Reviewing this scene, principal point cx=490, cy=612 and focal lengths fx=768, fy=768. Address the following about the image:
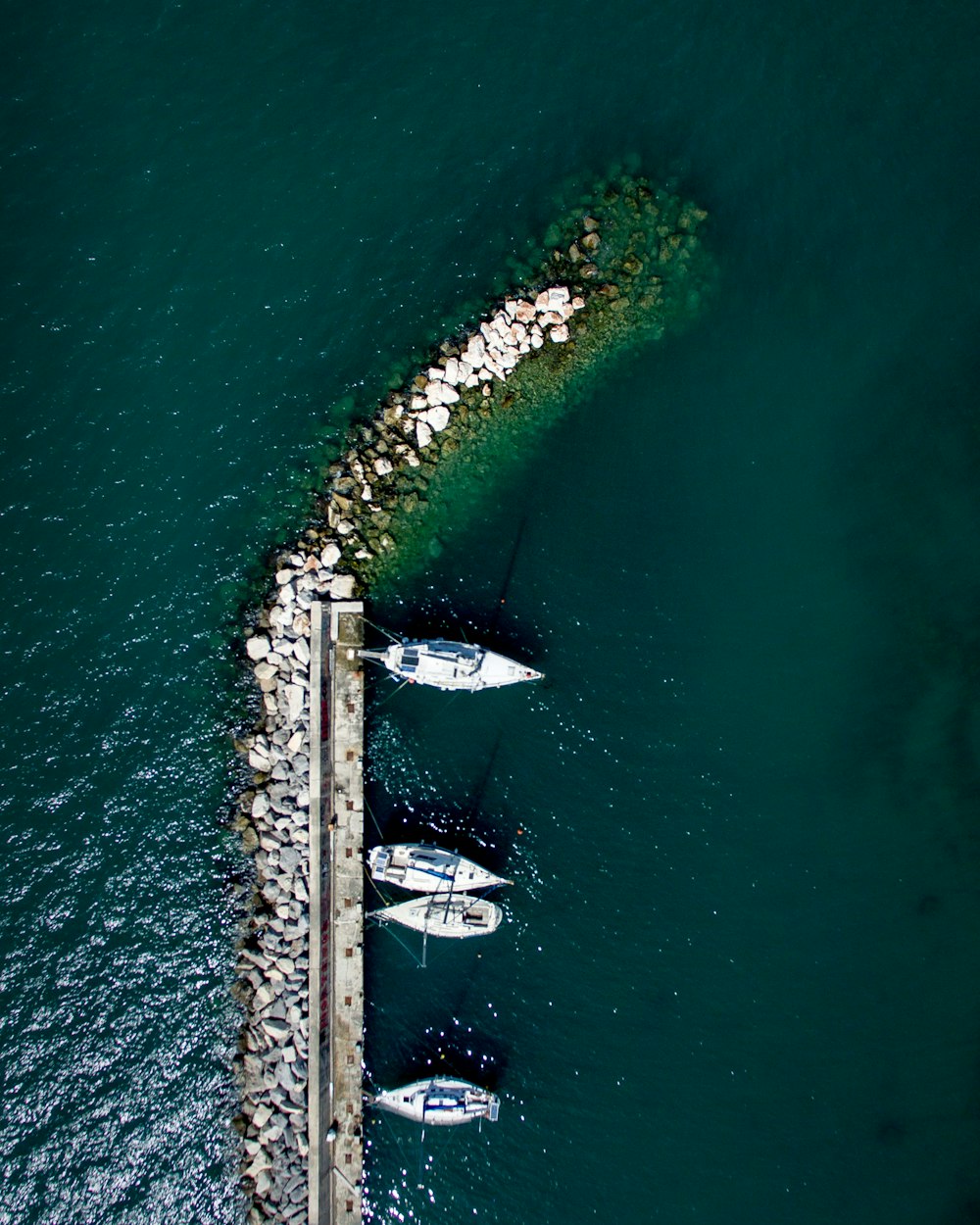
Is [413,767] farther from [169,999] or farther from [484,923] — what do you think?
[169,999]

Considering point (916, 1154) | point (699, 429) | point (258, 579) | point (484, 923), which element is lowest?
point (916, 1154)

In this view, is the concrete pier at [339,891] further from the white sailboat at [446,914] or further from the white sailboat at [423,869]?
the white sailboat at [446,914]

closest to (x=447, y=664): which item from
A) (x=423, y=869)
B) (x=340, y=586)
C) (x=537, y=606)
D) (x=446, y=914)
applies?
(x=537, y=606)

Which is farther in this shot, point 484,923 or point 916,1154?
point 916,1154

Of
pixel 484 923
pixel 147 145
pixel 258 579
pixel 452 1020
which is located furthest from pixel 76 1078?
pixel 147 145

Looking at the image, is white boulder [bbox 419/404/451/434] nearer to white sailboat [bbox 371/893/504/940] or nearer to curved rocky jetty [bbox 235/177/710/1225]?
curved rocky jetty [bbox 235/177/710/1225]

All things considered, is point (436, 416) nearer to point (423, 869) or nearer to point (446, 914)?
point (423, 869)

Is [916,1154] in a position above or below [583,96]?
below

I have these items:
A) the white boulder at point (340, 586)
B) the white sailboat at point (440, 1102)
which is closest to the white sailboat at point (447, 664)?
the white boulder at point (340, 586)
